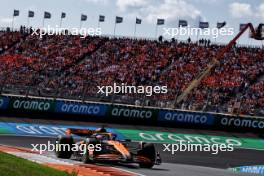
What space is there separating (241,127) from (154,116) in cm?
459

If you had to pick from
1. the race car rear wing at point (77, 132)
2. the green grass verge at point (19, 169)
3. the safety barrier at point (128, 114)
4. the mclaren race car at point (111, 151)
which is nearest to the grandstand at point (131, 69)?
the safety barrier at point (128, 114)

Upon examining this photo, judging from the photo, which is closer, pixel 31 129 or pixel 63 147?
pixel 63 147

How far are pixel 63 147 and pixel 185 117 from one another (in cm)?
1393

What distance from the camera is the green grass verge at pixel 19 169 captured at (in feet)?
28.9

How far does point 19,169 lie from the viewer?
9.12 m

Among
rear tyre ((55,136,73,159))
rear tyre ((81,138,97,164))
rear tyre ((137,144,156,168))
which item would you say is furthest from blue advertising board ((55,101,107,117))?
rear tyre ((137,144,156,168))

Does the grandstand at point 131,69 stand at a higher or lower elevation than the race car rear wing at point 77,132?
higher

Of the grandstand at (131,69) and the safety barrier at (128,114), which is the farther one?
the grandstand at (131,69)

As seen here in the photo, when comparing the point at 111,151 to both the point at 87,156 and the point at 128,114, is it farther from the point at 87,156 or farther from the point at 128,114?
the point at 128,114

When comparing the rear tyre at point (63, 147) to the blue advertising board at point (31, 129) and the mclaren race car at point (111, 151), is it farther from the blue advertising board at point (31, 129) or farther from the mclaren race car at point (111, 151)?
the blue advertising board at point (31, 129)

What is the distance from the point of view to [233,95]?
3584cm

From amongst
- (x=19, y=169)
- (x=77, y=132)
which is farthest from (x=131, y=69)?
(x=19, y=169)

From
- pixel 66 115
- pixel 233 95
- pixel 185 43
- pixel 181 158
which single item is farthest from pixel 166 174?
pixel 185 43

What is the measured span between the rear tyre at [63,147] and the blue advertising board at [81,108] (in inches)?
468
